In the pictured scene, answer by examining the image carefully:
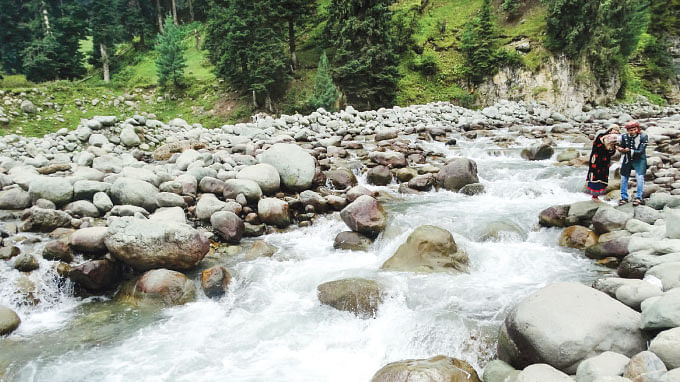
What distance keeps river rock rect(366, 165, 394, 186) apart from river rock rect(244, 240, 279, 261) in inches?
209

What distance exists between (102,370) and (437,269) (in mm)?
5176

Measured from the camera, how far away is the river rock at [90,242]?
22.6ft

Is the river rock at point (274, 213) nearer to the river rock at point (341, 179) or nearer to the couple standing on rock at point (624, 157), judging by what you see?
the river rock at point (341, 179)

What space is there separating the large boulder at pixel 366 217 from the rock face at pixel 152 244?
3.20 m

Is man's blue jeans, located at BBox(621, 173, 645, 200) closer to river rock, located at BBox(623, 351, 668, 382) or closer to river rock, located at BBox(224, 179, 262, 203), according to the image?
river rock, located at BBox(623, 351, 668, 382)

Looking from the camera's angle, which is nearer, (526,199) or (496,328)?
(496,328)

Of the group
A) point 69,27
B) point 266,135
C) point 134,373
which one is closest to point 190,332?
point 134,373

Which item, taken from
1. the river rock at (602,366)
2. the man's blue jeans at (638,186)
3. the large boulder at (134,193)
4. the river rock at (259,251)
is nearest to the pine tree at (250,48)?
the large boulder at (134,193)

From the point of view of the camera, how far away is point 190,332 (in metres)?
5.57

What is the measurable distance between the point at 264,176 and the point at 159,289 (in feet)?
16.0

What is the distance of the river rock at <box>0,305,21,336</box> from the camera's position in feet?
17.8

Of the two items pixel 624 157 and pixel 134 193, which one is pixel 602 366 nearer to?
pixel 624 157

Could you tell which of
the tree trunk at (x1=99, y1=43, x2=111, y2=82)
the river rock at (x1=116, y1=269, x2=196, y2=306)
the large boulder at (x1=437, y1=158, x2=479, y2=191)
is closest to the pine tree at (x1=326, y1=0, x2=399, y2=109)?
the large boulder at (x1=437, y1=158, x2=479, y2=191)

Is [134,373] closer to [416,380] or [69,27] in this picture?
[416,380]
